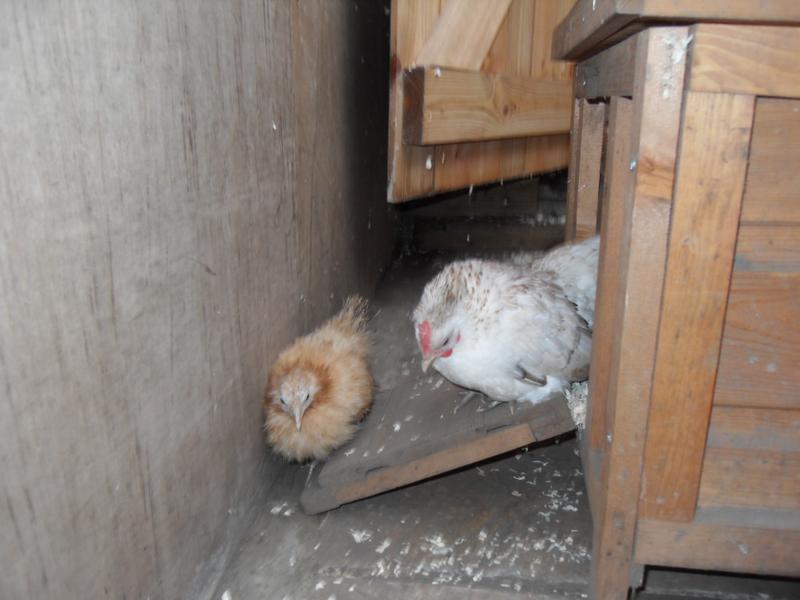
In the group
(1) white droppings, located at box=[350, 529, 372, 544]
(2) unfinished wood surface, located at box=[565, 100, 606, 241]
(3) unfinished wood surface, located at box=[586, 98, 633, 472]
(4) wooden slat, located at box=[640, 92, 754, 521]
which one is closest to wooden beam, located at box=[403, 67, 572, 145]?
(2) unfinished wood surface, located at box=[565, 100, 606, 241]

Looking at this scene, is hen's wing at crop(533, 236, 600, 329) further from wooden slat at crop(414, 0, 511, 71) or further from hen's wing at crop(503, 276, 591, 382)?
wooden slat at crop(414, 0, 511, 71)

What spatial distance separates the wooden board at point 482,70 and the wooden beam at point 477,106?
45 millimetres

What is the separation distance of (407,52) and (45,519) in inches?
59.2

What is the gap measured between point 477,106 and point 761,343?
1.24 m

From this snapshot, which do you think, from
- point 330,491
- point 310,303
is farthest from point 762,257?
point 310,303

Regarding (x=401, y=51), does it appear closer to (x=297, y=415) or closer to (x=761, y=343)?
(x=297, y=415)

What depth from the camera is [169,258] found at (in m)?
1.18

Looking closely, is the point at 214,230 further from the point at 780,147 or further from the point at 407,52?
the point at 780,147

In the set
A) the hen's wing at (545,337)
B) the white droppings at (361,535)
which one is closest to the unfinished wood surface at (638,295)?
the hen's wing at (545,337)

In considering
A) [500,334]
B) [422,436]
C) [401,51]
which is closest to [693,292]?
[500,334]

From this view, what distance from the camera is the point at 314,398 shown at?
67.7 inches

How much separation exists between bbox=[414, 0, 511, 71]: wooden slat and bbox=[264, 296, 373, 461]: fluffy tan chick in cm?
89

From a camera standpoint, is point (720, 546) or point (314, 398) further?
point (314, 398)

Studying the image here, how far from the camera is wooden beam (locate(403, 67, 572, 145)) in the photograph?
178 cm
